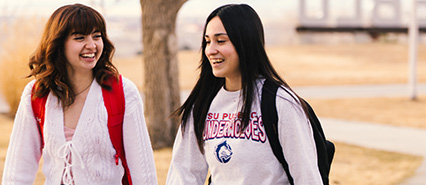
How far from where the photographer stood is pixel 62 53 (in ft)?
9.59

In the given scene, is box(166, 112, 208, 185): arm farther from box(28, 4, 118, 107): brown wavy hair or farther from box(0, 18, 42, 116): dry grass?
box(0, 18, 42, 116): dry grass

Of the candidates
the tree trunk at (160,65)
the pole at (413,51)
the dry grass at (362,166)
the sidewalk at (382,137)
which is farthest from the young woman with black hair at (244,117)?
the pole at (413,51)

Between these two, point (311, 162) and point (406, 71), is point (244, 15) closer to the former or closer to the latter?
point (311, 162)

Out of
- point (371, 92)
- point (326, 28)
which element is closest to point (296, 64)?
point (326, 28)

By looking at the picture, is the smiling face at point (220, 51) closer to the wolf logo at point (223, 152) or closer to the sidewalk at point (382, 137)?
the wolf logo at point (223, 152)

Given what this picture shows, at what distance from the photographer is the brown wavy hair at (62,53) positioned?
285cm

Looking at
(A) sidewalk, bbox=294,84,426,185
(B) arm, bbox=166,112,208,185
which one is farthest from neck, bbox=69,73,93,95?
(A) sidewalk, bbox=294,84,426,185

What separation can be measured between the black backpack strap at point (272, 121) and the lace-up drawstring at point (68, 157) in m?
0.90

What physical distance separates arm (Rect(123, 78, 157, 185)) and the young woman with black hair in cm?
34

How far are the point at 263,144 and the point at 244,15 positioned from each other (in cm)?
54

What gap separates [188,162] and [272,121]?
0.53 m

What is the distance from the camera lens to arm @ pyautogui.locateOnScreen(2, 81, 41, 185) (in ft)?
9.61

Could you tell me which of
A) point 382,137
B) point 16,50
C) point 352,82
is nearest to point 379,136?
point 382,137

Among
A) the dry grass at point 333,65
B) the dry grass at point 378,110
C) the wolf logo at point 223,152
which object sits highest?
the wolf logo at point 223,152
